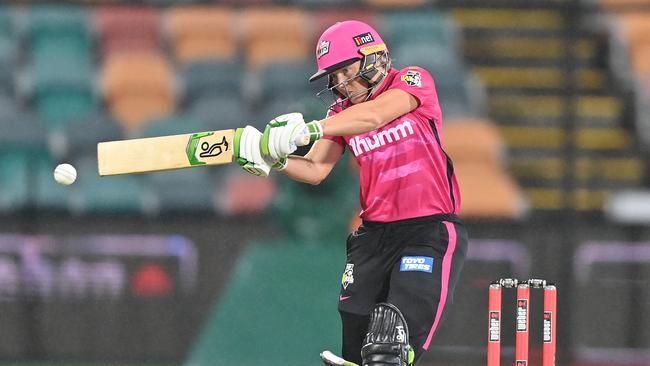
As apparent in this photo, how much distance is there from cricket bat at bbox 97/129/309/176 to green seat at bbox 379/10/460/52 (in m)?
7.50

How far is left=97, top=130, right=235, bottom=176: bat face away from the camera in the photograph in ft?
16.9

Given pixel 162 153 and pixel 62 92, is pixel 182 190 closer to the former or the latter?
pixel 62 92

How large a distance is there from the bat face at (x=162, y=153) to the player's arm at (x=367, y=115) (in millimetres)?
394

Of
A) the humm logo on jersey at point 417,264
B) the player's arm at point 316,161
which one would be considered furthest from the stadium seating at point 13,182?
the humm logo on jersey at point 417,264

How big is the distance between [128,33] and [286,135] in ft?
26.3

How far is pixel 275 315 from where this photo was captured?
872 centimetres

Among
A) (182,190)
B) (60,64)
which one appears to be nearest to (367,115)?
(182,190)

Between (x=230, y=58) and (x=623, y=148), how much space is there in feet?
11.9

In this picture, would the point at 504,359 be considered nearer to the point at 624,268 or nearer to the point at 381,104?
the point at 624,268

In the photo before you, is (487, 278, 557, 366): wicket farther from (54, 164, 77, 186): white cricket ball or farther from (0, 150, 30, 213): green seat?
(0, 150, 30, 213): green seat

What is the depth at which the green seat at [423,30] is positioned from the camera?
1262cm

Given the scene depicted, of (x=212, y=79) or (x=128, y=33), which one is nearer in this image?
(x=212, y=79)

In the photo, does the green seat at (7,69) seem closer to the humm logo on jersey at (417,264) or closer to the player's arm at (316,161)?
the player's arm at (316,161)

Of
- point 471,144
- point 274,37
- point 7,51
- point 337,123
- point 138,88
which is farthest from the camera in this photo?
point 274,37
